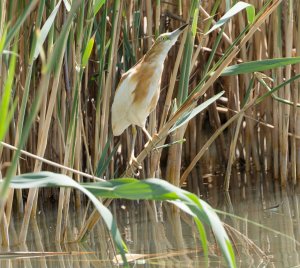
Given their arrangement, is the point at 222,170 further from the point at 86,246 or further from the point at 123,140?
the point at 86,246

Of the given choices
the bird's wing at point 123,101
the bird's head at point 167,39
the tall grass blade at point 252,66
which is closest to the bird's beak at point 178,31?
the bird's head at point 167,39

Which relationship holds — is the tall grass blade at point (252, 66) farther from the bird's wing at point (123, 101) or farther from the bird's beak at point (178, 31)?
the bird's wing at point (123, 101)

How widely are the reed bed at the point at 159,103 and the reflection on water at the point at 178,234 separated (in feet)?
0.34

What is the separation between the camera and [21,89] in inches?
148

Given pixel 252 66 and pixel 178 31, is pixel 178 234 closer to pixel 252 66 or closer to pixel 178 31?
pixel 178 31

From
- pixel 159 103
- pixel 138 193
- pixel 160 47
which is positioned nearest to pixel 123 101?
pixel 160 47

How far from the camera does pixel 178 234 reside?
11.6 ft

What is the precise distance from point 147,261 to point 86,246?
0.42 metres

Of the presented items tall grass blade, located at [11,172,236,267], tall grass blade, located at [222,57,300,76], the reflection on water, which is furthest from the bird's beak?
tall grass blade, located at [11,172,236,267]

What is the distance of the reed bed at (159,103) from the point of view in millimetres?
3326

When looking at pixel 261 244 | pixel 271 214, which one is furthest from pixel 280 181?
pixel 261 244

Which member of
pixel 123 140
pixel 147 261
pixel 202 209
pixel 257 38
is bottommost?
pixel 147 261

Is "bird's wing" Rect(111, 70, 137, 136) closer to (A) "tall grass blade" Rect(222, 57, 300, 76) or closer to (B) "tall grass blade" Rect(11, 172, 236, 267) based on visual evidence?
(A) "tall grass blade" Rect(222, 57, 300, 76)

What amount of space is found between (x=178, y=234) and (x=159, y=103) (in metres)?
1.12
